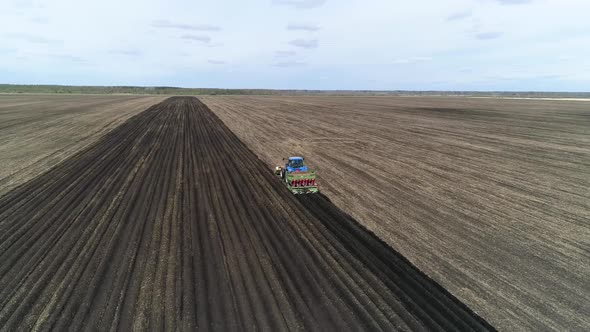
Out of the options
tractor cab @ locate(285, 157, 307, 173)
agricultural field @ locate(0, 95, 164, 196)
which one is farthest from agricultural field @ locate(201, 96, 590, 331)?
agricultural field @ locate(0, 95, 164, 196)

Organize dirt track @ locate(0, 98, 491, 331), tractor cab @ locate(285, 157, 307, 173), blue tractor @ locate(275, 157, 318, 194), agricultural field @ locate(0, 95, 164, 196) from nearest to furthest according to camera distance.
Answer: dirt track @ locate(0, 98, 491, 331) → blue tractor @ locate(275, 157, 318, 194) → tractor cab @ locate(285, 157, 307, 173) → agricultural field @ locate(0, 95, 164, 196)

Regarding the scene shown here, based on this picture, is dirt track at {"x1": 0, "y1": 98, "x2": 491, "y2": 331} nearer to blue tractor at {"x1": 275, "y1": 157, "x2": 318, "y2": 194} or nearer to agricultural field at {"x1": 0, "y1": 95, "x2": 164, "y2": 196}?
blue tractor at {"x1": 275, "y1": 157, "x2": 318, "y2": 194}

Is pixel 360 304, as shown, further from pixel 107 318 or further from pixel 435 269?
pixel 107 318

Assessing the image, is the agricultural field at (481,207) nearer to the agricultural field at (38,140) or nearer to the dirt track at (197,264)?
the dirt track at (197,264)

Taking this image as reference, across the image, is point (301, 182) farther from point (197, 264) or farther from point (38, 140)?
point (38, 140)

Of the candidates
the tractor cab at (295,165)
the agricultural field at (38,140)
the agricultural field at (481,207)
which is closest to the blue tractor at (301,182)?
the tractor cab at (295,165)

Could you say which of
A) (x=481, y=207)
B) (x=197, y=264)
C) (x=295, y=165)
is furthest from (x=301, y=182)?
(x=481, y=207)
